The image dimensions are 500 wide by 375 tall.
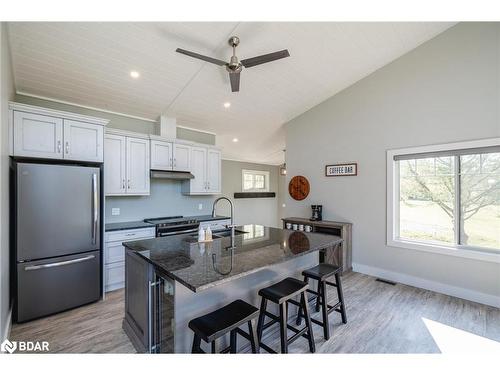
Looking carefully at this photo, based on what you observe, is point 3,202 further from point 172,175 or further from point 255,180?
point 255,180

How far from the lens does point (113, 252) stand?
3246mm

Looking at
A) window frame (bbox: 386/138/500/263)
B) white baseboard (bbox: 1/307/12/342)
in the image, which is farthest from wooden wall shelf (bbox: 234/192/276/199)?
white baseboard (bbox: 1/307/12/342)

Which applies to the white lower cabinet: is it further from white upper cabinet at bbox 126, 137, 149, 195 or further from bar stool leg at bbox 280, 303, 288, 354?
bar stool leg at bbox 280, 303, 288, 354

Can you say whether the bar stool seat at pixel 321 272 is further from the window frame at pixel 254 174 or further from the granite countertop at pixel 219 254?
the window frame at pixel 254 174

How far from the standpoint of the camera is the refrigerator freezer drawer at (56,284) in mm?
2439

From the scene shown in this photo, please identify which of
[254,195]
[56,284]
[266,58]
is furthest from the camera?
[254,195]

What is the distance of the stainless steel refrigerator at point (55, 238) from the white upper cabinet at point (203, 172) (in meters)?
1.80

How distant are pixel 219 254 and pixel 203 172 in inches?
118

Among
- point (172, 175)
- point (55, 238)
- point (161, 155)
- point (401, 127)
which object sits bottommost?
point (55, 238)

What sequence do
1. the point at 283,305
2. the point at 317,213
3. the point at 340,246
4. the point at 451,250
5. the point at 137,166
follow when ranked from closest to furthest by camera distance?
1. the point at 283,305
2. the point at 451,250
3. the point at 137,166
4. the point at 340,246
5. the point at 317,213

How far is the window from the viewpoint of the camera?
725cm

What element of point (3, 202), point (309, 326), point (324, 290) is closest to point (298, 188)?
point (324, 290)

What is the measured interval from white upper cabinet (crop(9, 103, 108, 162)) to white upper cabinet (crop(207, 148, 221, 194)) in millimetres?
2077

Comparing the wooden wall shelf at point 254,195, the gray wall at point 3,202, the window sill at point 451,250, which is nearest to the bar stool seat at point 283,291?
the gray wall at point 3,202
